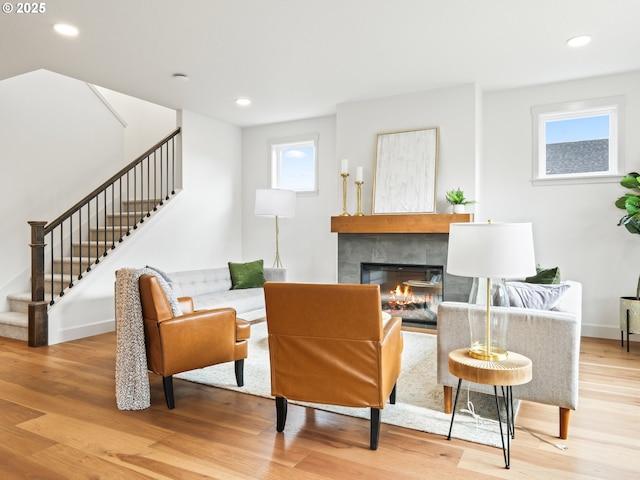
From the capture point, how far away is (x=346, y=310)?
2221mm

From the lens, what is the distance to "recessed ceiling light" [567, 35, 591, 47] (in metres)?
3.88

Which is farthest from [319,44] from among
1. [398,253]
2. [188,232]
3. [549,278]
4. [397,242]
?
[188,232]

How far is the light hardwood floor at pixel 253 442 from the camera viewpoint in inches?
82.4

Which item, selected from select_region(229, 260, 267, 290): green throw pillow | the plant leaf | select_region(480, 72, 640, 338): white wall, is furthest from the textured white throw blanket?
the plant leaf

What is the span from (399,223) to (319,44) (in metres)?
2.28

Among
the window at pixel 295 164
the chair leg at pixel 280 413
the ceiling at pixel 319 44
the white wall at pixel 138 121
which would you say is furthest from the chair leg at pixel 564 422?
the white wall at pixel 138 121

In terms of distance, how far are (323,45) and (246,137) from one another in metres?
3.51

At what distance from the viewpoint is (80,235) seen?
4.86m

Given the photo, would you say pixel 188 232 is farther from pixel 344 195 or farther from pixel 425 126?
pixel 425 126

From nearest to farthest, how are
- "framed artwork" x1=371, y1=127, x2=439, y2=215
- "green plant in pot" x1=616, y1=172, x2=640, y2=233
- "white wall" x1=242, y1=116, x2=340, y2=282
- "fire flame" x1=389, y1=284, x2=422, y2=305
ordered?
"green plant in pot" x1=616, y1=172, x2=640, y2=233, "framed artwork" x1=371, y1=127, x2=439, y2=215, "fire flame" x1=389, y1=284, x2=422, y2=305, "white wall" x1=242, y1=116, x2=340, y2=282

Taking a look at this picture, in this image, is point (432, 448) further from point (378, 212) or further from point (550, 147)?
point (550, 147)

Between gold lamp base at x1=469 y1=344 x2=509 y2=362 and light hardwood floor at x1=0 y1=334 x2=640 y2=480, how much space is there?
0.47 metres

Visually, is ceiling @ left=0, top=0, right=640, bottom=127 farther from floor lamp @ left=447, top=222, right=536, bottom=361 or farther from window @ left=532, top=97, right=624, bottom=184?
floor lamp @ left=447, top=222, right=536, bottom=361

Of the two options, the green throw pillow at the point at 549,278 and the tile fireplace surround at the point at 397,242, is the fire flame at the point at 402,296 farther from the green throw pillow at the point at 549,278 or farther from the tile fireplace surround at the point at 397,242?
the green throw pillow at the point at 549,278
